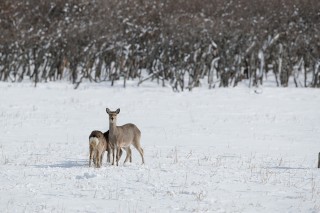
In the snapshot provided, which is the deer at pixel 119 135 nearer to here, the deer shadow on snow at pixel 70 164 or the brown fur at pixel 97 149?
the brown fur at pixel 97 149

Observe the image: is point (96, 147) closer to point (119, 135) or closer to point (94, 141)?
point (94, 141)

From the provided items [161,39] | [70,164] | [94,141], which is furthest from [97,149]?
[161,39]

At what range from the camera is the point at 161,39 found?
47094 millimetres

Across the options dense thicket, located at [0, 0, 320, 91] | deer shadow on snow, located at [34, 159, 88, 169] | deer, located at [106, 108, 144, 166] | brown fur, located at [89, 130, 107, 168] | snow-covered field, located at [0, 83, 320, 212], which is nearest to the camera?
snow-covered field, located at [0, 83, 320, 212]

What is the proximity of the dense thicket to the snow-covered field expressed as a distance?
288 inches

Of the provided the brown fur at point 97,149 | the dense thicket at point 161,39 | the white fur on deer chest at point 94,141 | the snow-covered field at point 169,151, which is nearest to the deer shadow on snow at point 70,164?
the snow-covered field at point 169,151

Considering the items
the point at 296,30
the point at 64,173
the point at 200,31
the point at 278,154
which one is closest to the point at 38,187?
the point at 64,173

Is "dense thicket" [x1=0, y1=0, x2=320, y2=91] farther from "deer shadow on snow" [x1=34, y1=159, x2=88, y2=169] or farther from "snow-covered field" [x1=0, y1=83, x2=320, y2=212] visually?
"deer shadow on snow" [x1=34, y1=159, x2=88, y2=169]

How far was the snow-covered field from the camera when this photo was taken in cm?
1099

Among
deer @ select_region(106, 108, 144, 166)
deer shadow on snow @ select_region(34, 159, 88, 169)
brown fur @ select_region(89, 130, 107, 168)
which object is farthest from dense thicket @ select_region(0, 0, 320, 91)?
brown fur @ select_region(89, 130, 107, 168)

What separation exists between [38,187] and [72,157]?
4551mm

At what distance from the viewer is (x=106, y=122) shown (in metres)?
26.5

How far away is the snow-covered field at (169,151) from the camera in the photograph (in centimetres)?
1099

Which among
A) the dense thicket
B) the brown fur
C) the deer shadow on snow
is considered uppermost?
the dense thicket
